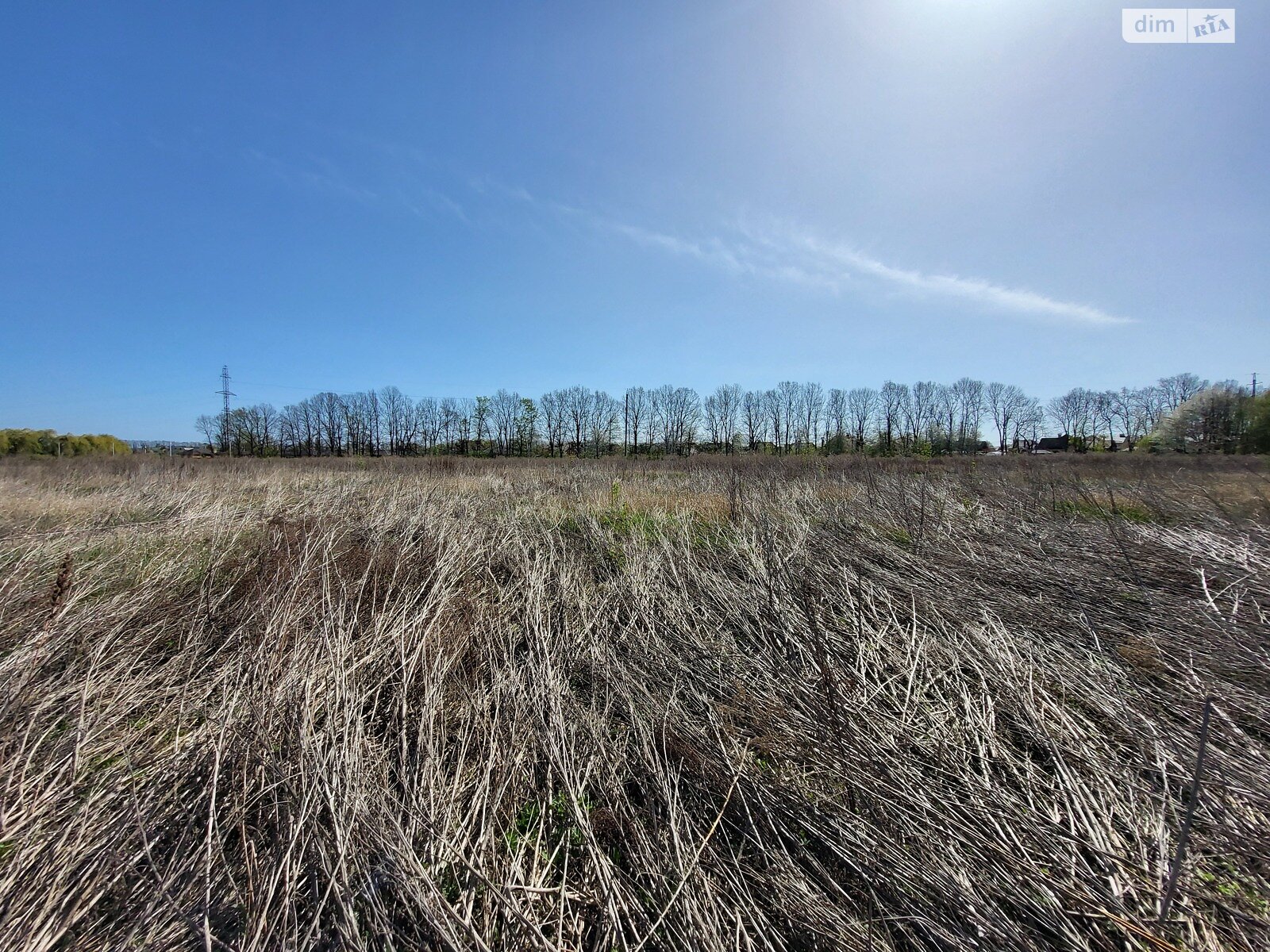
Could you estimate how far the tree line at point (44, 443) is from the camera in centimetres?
2608

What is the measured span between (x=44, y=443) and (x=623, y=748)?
42.6 m

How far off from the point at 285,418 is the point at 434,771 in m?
68.1

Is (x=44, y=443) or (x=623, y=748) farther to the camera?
(x=44, y=443)

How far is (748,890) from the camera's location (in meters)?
1.74

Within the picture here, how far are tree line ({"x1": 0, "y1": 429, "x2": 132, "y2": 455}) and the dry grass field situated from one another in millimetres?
33764

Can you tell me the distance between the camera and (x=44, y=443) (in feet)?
88.2

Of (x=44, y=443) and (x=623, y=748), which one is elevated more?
(x=44, y=443)

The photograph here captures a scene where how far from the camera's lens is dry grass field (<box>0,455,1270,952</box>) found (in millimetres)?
1581

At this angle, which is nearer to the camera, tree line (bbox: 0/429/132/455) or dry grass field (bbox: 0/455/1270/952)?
dry grass field (bbox: 0/455/1270/952)

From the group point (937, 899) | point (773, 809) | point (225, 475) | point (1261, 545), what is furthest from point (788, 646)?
point (225, 475)

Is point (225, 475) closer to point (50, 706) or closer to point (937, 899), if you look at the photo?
point (50, 706)

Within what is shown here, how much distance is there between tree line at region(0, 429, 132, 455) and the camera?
85.6ft

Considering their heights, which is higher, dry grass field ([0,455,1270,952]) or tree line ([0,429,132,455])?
tree line ([0,429,132,455])

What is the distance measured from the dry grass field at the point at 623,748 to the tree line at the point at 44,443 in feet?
111
